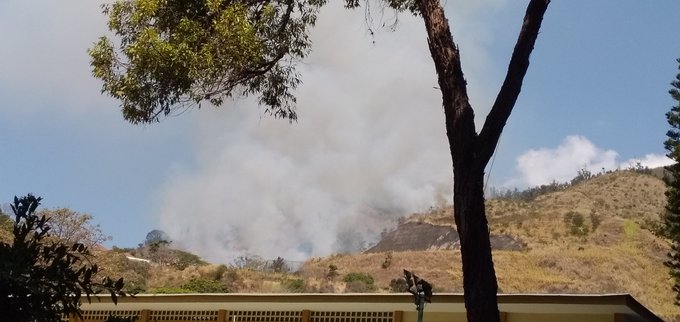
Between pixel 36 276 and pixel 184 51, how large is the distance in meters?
6.34

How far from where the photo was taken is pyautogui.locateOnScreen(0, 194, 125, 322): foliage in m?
3.29

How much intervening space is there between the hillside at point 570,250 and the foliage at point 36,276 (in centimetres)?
3778

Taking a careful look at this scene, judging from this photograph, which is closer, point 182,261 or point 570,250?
point 182,261

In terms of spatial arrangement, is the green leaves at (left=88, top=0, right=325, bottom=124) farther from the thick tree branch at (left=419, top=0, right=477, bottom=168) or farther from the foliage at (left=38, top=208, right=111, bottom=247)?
the foliage at (left=38, top=208, right=111, bottom=247)

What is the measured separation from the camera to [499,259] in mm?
55344

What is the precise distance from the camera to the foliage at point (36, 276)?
329 cm

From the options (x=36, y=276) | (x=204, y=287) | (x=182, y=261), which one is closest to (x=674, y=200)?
(x=204, y=287)

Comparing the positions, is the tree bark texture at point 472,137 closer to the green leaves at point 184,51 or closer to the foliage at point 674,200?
the green leaves at point 184,51

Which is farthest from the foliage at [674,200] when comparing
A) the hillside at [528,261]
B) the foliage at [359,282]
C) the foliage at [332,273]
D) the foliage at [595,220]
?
the foliage at [595,220]

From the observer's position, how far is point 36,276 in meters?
3.40

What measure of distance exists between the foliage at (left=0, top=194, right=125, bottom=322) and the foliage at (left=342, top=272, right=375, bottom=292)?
42234 millimetres

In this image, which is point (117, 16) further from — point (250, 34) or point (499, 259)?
point (499, 259)

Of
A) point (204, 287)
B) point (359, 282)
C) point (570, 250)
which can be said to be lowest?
point (204, 287)

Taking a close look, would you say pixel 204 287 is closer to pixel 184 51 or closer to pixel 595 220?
pixel 184 51
